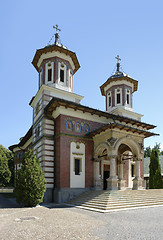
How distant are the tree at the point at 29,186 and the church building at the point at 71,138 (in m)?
2.69

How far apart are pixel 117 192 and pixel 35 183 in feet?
19.0

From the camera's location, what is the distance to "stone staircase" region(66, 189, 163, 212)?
42.9 feet

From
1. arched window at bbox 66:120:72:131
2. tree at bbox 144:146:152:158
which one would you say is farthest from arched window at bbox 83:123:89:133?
tree at bbox 144:146:152:158

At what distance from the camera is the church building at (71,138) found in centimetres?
1738

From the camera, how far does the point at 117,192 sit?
15234mm

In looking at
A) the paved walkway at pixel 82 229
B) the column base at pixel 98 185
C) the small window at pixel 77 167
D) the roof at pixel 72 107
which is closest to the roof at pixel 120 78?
the roof at pixel 72 107

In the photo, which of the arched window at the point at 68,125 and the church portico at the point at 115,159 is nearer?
the church portico at the point at 115,159

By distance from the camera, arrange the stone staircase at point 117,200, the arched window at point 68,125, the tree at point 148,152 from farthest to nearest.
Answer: the tree at point 148,152, the arched window at point 68,125, the stone staircase at point 117,200

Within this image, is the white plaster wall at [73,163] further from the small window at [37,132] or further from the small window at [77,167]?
the small window at [37,132]

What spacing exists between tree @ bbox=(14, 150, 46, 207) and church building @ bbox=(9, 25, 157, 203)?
8.82 ft

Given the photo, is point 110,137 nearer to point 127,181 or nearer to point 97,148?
point 97,148

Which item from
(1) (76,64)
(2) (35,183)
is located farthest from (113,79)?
(2) (35,183)

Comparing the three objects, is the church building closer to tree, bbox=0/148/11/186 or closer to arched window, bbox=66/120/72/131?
arched window, bbox=66/120/72/131

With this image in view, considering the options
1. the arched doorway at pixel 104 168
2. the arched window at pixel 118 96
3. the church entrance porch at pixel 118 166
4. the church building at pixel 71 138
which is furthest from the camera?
the arched window at pixel 118 96
